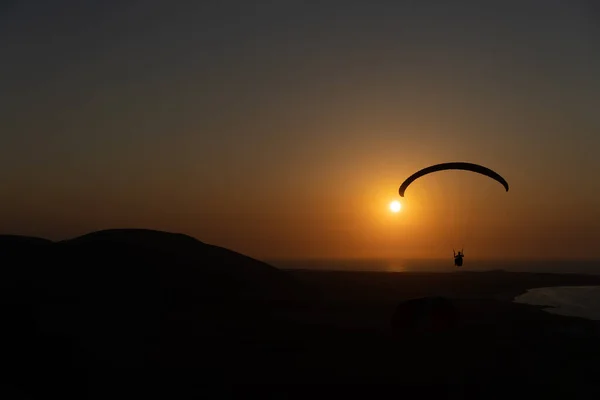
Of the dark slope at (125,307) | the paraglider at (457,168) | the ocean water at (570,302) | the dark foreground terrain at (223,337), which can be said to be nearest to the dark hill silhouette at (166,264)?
the dark slope at (125,307)

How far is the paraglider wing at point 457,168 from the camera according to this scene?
1267 inches

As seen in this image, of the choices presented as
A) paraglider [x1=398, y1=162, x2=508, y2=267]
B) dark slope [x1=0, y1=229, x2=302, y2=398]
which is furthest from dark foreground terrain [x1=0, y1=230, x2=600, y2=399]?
paraglider [x1=398, y1=162, x2=508, y2=267]

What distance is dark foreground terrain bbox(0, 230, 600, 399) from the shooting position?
2375cm

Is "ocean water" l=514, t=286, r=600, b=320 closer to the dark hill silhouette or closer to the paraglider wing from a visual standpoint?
the paraglider wing

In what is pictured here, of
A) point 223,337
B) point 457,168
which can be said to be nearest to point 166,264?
point 223,337

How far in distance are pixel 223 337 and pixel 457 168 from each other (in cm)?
1496

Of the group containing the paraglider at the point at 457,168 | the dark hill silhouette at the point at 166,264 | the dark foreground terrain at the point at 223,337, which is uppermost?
the paraglider at the point at 457,168

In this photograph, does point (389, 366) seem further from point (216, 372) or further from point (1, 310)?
point (1, 310)

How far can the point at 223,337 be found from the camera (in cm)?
3061

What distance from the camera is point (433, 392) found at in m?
23.0

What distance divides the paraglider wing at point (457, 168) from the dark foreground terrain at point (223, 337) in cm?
714

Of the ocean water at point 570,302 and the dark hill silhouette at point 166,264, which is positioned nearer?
the dark hill silhouette at point 166,264

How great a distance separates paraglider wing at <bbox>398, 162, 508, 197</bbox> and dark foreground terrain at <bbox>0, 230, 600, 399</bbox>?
714cm

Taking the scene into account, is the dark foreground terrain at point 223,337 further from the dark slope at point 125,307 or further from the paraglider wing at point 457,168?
the paraglider wing at point 457,168
